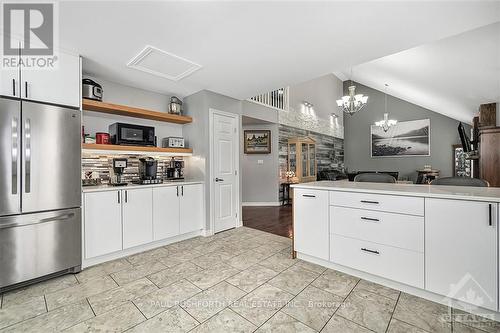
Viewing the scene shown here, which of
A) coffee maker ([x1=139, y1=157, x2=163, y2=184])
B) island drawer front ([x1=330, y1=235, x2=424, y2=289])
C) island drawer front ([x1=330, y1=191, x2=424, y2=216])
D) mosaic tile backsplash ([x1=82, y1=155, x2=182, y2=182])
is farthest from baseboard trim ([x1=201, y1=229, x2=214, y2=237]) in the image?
island drawer front ([x1=330, y1=191, x2=424, y2=216])

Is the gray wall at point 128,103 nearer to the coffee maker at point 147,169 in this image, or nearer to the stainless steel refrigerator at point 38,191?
the coffee maker at point 147,169

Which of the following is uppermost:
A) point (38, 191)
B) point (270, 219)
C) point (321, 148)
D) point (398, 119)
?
point (398, 119)

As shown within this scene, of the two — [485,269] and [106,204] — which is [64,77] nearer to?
[106,204]

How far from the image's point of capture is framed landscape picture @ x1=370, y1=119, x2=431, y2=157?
809 centimetres

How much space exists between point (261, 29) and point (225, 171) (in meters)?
2.39

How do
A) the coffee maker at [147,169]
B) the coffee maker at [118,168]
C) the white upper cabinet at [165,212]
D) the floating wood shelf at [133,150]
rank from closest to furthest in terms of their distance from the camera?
the floating wood shelf at [133,150] < the coffee maker at [118,168] < the white upper cabinet at [165,212] < the coffee maker at [147,169]

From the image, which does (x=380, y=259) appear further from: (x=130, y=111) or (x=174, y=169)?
(x=130, y=111)

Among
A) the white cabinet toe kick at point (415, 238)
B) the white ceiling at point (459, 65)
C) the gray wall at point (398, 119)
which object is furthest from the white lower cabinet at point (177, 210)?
the gray wall at point (398, 119)

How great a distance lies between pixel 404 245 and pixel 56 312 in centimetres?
286

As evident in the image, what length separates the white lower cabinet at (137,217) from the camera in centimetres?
277

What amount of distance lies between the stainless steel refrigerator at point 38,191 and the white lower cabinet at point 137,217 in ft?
1.61

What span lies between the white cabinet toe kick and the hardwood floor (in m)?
1.37

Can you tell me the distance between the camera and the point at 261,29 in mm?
1999

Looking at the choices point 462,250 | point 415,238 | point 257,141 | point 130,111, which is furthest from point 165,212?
point 257,141
